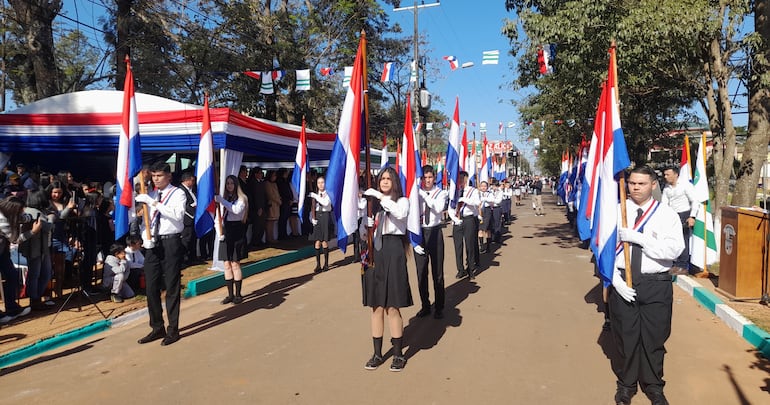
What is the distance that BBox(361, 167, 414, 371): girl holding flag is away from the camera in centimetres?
471

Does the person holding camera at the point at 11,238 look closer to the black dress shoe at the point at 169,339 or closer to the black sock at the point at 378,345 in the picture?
the black dress shoe at the point at 169,339

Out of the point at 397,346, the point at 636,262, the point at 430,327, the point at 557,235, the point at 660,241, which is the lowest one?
the point at 557,235

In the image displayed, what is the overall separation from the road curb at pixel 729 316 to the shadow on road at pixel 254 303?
5590 mm

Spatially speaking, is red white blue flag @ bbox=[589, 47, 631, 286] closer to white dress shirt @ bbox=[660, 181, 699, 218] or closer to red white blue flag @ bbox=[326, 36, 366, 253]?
red white blue flag @ bbox=[326, 36, 366, 253]

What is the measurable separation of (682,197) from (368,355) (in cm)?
615

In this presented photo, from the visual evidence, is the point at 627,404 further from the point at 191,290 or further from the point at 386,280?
the point at 191,290

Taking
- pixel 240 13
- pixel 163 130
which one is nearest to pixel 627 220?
pixel 163 130

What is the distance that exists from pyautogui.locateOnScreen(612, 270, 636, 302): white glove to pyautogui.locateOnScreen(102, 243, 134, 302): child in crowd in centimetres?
646

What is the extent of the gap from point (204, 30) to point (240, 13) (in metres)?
1.63

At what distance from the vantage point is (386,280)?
472cm

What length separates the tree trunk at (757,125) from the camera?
975 centimetres

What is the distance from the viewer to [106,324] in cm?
636

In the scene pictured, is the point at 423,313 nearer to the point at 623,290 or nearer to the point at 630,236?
the point at 623,290

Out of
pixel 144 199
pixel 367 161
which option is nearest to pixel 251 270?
pixel 144 199
